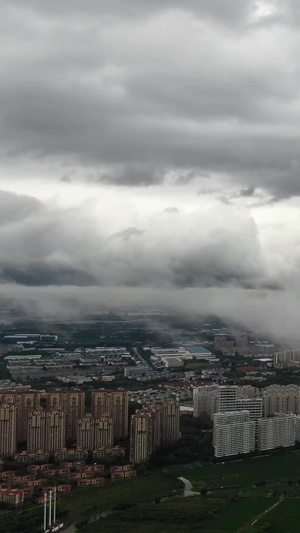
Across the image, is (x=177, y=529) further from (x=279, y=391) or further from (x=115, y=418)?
(x=279, y=391)

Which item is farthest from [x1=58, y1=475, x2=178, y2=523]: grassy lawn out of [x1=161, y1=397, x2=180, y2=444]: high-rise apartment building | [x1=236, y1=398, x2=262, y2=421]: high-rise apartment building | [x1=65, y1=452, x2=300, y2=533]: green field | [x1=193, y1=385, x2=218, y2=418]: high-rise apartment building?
[x1=193, y1=385, x2=218, y2=418]: high-rise apartment building

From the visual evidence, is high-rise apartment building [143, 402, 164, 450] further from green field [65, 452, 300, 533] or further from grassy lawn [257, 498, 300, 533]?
grassy lawn [257, 498, 300, 533]

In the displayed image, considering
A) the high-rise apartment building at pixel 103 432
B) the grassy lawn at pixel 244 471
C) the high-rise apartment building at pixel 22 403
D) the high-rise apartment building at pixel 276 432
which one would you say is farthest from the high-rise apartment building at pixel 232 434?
the high-rise apartment building at pixel 22 403

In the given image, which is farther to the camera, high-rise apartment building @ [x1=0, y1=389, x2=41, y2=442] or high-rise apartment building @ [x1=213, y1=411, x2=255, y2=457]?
high-rise apartment building @ [x1=0, y1=389, x2=41, y2=442]

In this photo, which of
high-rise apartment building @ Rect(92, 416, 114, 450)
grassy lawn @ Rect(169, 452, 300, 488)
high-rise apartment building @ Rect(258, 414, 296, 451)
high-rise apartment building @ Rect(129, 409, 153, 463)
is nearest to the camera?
grassy lawn @ Rect(169, 452, 300, 488)

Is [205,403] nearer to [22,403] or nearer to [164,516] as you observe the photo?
[22,403]

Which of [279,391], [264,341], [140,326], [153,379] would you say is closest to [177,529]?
[279,391]

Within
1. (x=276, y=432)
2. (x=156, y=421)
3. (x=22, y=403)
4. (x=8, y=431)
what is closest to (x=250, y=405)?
(x=276, y=432)
